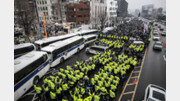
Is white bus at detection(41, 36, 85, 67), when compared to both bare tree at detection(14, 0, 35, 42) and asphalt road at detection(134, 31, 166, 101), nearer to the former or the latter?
asphalt road at detection(134, 31, 166, 101)

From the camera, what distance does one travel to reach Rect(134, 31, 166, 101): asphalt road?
9.61 metres

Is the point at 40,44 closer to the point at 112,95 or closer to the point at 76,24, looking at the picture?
the point at 112,95

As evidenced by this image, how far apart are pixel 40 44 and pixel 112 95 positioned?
14519 millimetres

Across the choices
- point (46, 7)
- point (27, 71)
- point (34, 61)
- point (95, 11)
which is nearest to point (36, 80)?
point (27, 71)

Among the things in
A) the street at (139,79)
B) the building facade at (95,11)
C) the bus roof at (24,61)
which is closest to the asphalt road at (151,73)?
the street at (139,79)

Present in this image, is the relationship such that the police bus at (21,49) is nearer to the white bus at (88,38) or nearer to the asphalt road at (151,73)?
the white bus at (88,38)

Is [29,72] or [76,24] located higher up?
[76,24]

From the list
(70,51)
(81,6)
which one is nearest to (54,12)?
(81,6)

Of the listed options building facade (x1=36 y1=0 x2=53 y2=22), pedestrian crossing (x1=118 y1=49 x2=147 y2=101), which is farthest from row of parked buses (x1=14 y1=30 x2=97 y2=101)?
building facade (x1=36 y1=0 x2=53 y2=22)

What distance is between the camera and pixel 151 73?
478 inches

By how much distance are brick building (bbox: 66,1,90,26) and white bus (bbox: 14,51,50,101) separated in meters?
32.4

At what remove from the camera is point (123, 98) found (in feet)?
28.2

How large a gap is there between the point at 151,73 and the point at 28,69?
547 inches

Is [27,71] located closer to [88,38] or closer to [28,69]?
[28,69]
